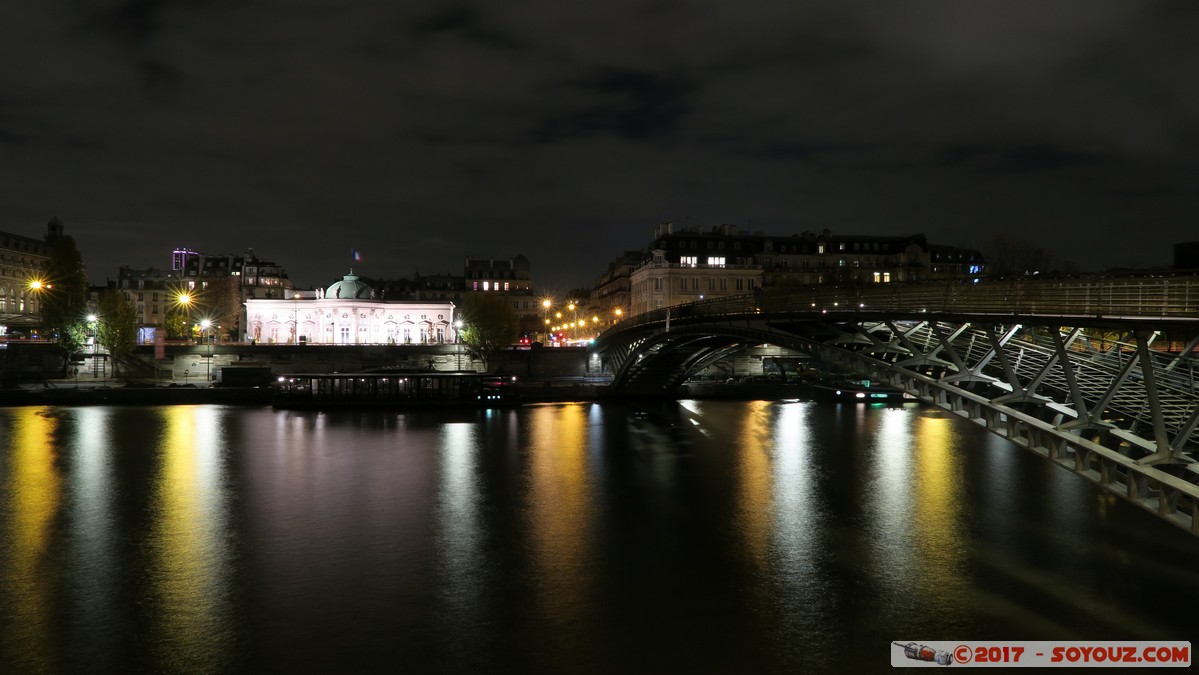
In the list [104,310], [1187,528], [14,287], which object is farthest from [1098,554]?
[14,287]

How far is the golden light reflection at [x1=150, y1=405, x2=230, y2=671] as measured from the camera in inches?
630

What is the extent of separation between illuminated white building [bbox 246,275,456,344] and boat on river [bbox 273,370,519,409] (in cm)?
5026

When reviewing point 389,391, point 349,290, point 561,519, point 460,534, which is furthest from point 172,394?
point 349,290

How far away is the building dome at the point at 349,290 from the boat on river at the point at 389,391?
53189mm

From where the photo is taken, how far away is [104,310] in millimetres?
81938

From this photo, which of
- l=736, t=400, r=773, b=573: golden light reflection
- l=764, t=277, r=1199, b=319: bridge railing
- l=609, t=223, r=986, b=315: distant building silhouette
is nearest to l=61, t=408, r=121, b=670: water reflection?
l=736, t=400, r=773, b=573: golden light reflection

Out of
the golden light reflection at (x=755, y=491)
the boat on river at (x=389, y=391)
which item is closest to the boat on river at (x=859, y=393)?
the golden light reflection at (x=755, y=491)

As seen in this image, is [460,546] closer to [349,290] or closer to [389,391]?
[389,391]

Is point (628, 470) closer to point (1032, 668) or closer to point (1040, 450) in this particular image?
point (1040, 450)

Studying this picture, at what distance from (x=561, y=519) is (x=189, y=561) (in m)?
10.5

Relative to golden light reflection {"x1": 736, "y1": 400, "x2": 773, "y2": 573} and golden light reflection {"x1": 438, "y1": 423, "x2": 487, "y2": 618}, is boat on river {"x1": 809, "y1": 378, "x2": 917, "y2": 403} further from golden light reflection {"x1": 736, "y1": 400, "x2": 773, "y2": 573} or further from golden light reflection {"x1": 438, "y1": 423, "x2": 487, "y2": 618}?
golden light reflection {"x1": 438, "y1": 423, "x2": 487, "y2": 618}

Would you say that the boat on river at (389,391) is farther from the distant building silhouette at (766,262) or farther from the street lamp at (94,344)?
the distant building silhouette at (766,262)

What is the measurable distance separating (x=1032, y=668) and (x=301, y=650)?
13318 mm

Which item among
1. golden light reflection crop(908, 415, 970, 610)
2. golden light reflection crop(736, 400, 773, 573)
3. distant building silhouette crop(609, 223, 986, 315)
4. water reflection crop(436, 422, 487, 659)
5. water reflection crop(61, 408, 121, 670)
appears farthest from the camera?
distant building silhouette crop(609, 223, 986, 315)
